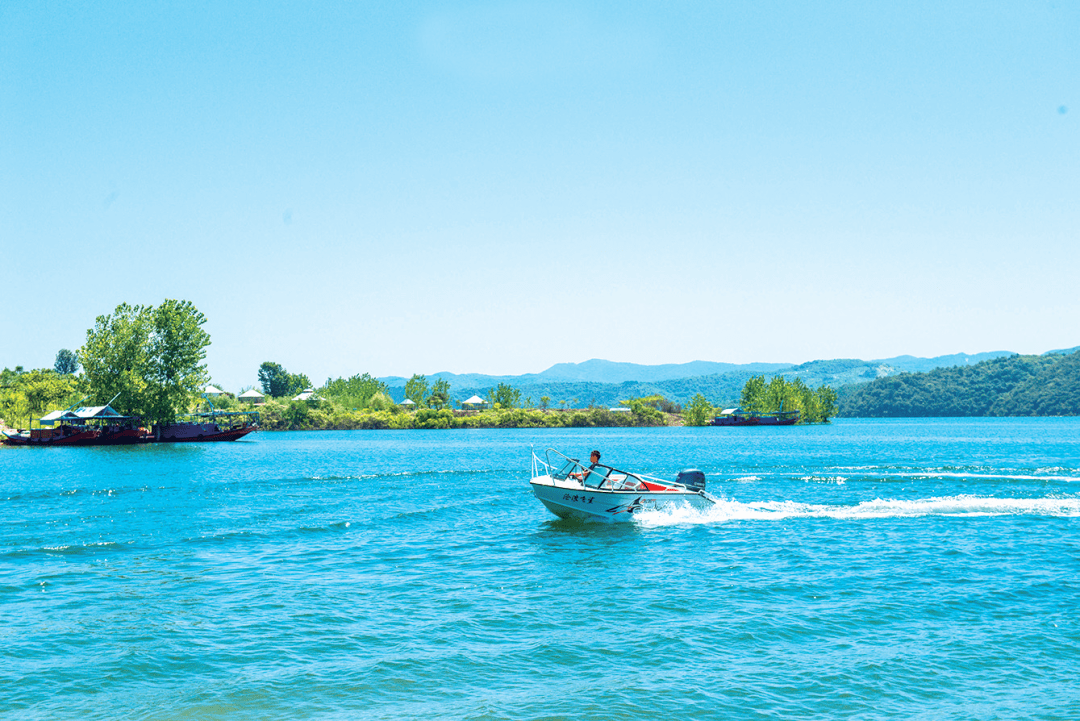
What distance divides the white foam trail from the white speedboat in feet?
1.94

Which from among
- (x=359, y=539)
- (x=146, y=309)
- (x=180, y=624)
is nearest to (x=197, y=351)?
(x=146, y=309)

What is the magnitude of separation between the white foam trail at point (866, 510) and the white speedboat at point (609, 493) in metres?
0.59

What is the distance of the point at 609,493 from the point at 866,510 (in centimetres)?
1355

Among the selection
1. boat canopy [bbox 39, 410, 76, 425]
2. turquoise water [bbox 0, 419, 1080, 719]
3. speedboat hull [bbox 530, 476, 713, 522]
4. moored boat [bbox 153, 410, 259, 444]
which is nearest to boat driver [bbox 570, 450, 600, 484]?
speedboat hull [bbox 530, 476, 713, 522]

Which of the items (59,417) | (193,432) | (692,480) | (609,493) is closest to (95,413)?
(59,417)

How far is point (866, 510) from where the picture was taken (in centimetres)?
3722

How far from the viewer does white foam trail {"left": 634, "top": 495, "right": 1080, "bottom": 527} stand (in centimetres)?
3512

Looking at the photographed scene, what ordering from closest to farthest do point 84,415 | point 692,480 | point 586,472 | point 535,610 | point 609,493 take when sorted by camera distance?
point 535,610 → point 609,493 → point 586,472 → point 692,480 → point 84,415

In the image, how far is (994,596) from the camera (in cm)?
2086

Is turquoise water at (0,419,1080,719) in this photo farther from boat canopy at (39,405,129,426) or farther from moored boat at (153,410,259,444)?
moored boat at (153,410,259,444)

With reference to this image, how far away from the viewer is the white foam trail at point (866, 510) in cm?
3512

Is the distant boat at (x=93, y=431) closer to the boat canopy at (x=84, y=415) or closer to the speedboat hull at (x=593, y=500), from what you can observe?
the boat canopy at (x=84, y=415)

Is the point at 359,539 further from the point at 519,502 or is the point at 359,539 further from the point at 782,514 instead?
the point at 782,514

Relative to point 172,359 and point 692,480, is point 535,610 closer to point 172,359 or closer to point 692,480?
point 692,480
